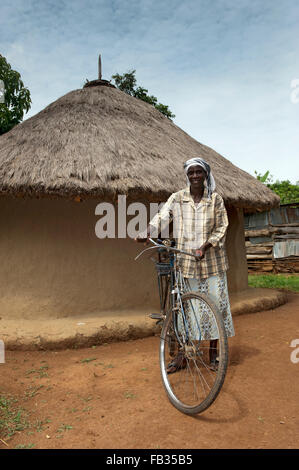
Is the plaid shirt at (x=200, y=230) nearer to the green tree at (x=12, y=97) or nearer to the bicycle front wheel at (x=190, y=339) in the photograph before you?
the bicycle front wheel at (x=190, y=339)

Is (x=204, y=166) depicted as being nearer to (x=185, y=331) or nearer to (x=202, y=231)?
(x=202, y=231)

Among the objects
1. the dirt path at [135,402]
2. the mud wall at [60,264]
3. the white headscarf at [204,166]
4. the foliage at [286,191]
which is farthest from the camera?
the foliage at [286,191]

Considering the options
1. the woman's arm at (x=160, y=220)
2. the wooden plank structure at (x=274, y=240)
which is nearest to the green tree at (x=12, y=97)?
the wooden plank structure at (x=274, y=240)

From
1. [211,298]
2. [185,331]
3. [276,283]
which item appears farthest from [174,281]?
[276,283]

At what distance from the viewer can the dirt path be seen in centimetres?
195

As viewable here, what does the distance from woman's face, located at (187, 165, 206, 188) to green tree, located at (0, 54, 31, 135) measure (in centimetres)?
847

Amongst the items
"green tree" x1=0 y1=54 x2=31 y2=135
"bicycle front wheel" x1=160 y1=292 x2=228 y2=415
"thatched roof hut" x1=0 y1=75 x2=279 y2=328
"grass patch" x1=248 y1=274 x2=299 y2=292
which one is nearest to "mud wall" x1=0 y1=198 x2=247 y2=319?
"thatched roof hut" x1=0 y1=75 x2=279 y2=328

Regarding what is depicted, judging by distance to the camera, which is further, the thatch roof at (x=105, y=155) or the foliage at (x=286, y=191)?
the foliage at (x=286, y=191)

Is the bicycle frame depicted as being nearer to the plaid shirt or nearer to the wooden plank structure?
the plaid shirt

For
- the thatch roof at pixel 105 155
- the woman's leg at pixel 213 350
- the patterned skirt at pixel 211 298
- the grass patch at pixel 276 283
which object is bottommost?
the grass patch at pixel 276 283

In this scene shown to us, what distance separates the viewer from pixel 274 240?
406 inches

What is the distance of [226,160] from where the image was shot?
259 inches

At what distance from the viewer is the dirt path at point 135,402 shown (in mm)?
1953

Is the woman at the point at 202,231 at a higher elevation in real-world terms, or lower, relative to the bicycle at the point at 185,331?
higher
